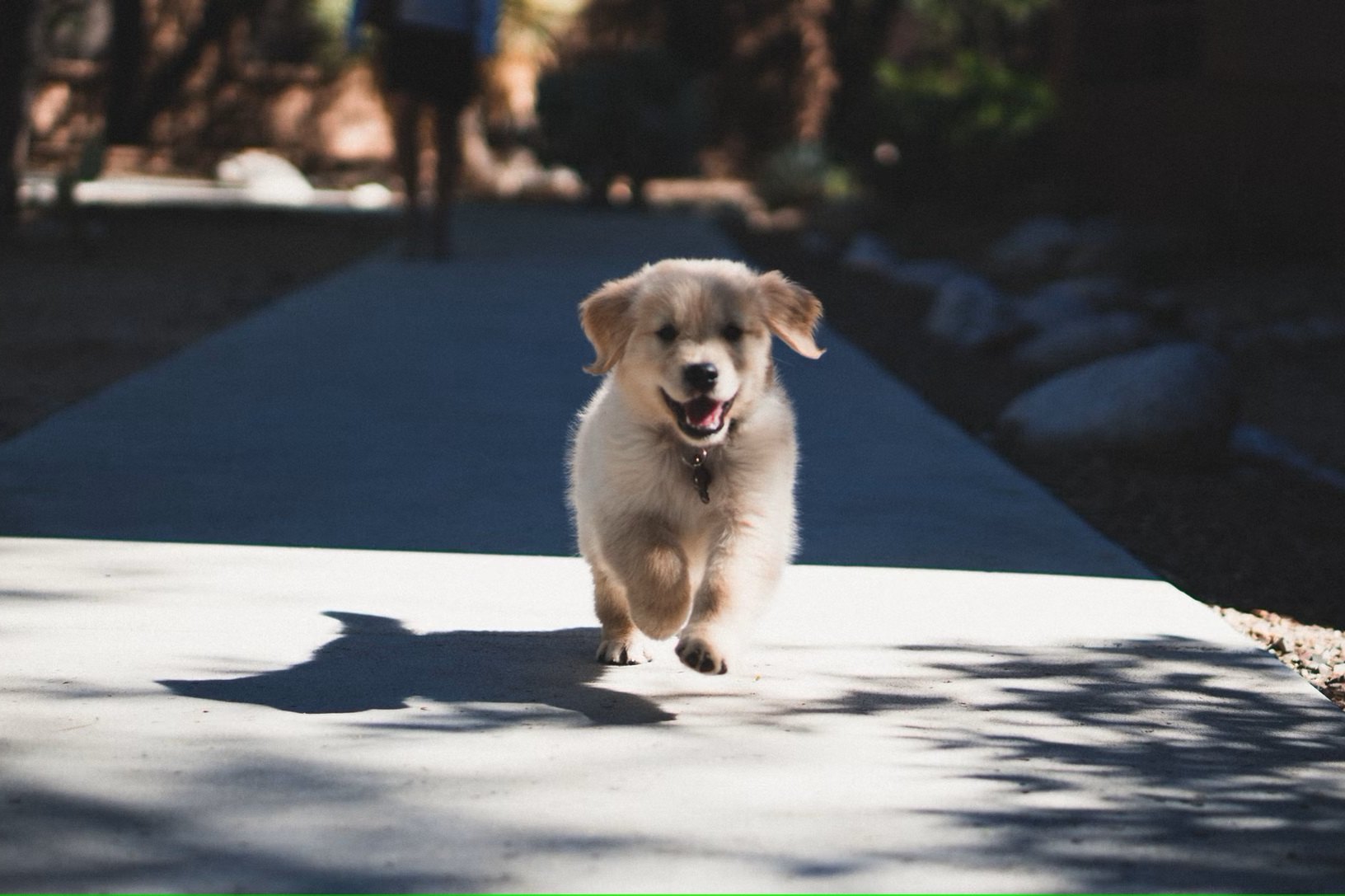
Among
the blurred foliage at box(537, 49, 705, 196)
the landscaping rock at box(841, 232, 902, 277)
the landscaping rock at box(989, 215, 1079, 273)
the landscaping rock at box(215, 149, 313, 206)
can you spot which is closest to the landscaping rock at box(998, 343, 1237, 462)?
the landscaping rock at box(989, 215, 1079, 273)

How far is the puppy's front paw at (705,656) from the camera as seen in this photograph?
4270 millimetres

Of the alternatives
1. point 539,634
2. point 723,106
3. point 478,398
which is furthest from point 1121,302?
point 723,106

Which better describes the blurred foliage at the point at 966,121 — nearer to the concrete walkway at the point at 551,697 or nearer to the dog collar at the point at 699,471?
the concrete walkway at the point at 551,697

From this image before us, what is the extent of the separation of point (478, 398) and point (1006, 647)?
14.1 feet

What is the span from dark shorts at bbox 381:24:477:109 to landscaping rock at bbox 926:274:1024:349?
4234 millimetres

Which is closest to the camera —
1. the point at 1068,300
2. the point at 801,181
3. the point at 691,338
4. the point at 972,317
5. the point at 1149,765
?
the point at 1149,765

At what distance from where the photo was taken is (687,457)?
184 inches

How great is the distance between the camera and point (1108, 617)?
5.43 meters

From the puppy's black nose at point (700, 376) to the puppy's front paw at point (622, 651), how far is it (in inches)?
31.9

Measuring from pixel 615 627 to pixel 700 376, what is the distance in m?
0.82

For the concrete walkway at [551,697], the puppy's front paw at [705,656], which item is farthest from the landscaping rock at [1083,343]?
the puppy's front paw at [705,656]

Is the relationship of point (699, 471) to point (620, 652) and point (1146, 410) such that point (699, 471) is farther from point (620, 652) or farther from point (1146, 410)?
point (1146, 410)

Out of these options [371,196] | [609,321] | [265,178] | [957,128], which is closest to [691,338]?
[609,321]

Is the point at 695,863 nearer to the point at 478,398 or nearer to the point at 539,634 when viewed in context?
the point at 539,634
